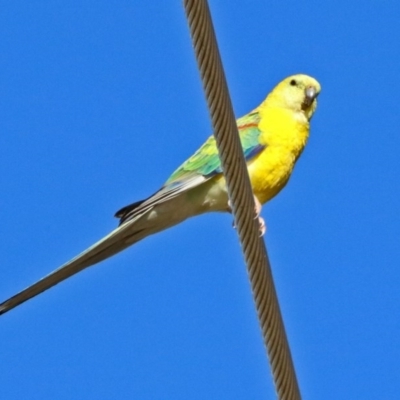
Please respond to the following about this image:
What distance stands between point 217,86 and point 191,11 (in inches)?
13.2

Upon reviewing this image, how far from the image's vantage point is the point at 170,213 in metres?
6.71

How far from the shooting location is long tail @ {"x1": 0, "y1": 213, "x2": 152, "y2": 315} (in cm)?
568

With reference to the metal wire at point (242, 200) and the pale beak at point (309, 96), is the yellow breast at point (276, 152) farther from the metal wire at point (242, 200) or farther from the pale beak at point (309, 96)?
the metal wire at point (242, 200)

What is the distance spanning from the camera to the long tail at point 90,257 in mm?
5684

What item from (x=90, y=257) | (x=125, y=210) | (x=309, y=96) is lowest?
(x=90, y=257)

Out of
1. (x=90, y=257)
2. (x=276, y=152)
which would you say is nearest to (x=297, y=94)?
(x=276, y=152)

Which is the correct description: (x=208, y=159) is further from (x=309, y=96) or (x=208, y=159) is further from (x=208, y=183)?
(x=309, y=96)

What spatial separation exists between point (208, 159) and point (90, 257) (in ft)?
3.87

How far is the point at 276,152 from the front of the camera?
685cm

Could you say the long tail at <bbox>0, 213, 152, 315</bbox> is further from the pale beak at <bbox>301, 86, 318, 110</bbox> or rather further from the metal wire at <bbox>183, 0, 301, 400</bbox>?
the metal wire at <bbox>183, 0, 301, 400</bbox>

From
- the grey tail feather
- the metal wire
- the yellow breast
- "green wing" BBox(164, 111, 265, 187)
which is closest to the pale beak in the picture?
the yellow breast

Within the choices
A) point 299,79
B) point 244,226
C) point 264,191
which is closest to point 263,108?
point 299,79

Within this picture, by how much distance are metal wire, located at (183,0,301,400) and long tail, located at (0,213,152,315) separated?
193 centimetres

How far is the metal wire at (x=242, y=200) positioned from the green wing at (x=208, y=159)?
243cm
